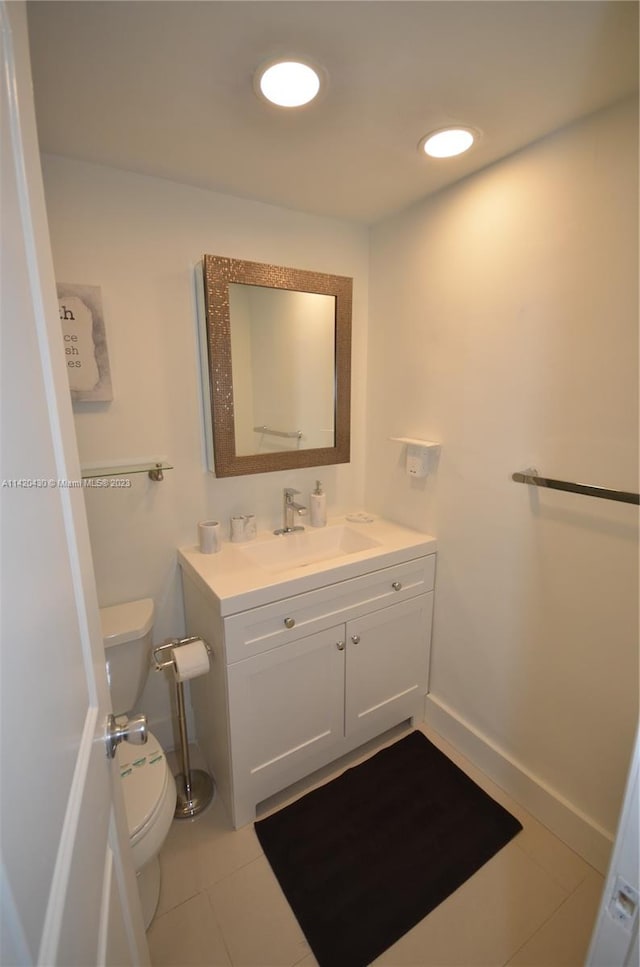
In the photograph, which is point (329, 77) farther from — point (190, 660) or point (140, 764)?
point (140, 764)

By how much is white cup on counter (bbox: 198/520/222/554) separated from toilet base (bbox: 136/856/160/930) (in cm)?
98

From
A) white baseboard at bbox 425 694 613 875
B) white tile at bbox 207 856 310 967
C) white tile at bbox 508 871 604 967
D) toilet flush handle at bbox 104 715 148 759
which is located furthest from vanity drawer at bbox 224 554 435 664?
white tile at bbox 508 871 604 967

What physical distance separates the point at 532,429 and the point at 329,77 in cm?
111

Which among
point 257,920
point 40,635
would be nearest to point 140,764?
point 257,920

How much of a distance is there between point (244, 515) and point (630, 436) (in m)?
1.40

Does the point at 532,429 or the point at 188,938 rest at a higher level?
the point at 532,429

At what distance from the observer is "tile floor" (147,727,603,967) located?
1.15 meters

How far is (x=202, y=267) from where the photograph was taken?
1518 mm

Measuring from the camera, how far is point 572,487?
1210mm

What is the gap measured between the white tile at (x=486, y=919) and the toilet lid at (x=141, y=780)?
765 millimetres

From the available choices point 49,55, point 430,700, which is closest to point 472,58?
point 49,55

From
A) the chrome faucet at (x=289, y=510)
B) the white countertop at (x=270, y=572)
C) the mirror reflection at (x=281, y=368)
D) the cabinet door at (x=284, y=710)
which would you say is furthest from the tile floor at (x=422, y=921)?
the mirror reflection at (x=281, y=368)

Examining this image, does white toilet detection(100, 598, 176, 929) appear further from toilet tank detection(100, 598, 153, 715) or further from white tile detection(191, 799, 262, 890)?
white tile detection(191, 799, 262, 890)

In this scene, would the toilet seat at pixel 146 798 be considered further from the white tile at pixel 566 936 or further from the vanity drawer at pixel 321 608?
the white tile at pixel 566 936
